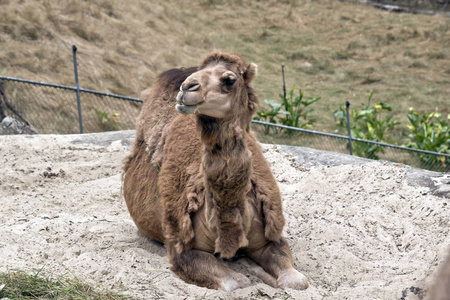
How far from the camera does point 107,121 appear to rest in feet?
36.5

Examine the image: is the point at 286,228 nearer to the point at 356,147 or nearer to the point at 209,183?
the point at 209,183

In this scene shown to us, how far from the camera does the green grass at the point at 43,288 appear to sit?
11.3 ft

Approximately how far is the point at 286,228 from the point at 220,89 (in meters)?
2.19

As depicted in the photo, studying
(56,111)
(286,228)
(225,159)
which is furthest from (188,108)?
(56,111)

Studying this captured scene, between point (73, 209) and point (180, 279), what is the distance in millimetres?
2133

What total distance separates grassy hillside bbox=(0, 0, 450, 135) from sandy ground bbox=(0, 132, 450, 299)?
616 cm

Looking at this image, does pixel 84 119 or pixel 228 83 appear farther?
pixel 84 119

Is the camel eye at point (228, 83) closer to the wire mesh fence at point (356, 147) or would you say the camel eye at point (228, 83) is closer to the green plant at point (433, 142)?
the wire mesh fence at point (356, 147)

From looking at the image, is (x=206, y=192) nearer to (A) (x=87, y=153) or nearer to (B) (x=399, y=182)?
(B) (x=399, y=182)

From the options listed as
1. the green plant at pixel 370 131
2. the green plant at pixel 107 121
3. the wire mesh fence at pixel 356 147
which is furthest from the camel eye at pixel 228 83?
the green plant at pixel 107 121

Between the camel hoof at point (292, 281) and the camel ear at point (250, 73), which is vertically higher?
the camel ear at point (250, 73)

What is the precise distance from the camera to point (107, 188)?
20.7 ft

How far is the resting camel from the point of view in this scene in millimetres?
3439

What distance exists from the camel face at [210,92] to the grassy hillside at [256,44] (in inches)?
360
